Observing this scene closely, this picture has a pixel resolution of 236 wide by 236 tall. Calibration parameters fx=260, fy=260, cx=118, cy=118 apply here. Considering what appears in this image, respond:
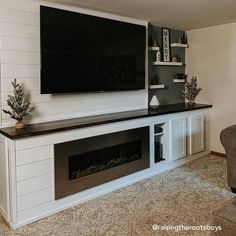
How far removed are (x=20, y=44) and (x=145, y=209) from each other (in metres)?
2.08

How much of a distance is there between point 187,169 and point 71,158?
180 cm

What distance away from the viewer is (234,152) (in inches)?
107

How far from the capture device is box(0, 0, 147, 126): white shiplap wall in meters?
2.55

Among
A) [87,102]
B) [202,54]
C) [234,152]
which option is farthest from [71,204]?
[202,54]

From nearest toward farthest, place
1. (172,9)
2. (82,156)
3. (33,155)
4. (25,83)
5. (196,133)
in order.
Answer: (33,155), (25,83), (82,156), (172,9), (196,133)

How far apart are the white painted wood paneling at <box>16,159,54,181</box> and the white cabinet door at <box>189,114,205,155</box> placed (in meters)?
2.33

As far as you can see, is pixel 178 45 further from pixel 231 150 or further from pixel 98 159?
pixel 98 159

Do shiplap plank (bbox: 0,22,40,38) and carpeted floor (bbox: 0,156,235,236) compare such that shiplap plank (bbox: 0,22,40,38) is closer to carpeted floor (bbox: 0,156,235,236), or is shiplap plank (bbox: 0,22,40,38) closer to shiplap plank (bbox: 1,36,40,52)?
shiplap plank (bbox: 1,36,40,52)

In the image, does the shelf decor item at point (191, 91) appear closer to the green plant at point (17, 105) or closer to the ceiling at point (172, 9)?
the ceiling at point (172, 9)

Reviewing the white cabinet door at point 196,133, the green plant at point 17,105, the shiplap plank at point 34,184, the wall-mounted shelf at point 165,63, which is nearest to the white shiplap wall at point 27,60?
the green plant at point 17,105

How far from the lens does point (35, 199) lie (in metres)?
2.40

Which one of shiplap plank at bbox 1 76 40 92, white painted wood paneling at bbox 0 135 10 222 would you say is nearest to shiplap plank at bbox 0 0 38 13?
shiplap plank at bbox 1 76 40 92

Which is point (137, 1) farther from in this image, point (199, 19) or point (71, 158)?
point (71, 158)

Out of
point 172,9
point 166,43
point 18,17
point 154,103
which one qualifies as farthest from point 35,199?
point 166,43
